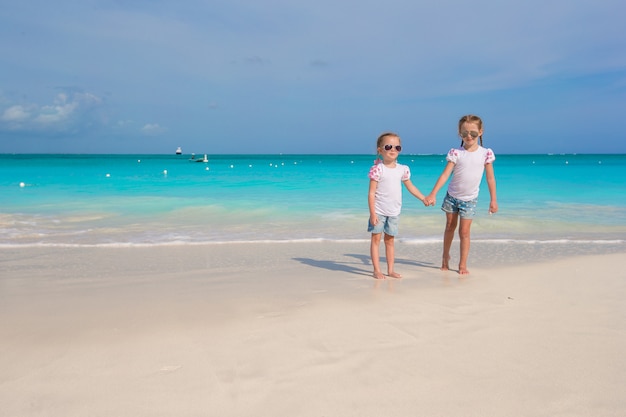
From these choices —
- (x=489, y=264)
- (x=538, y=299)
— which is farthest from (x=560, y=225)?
(x=538, y=299)

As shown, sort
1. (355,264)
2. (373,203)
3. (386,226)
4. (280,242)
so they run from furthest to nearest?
(280,242) → (355,264) → (386,226) → (373,203)

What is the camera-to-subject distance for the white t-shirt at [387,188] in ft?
18.7

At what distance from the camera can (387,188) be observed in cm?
573

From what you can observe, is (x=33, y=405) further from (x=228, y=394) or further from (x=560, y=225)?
(x=560, y=225)

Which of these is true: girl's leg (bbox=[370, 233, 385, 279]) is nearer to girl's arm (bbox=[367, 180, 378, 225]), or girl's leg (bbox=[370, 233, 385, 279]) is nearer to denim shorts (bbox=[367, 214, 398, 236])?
denim shorts (bbox=[367, 214, 398, 236])

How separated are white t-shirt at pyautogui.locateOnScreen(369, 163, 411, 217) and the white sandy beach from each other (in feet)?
2.75

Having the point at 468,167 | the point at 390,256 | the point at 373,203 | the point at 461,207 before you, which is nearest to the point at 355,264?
the point at 390,256

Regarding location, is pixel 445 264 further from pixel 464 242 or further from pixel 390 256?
pixel 390 256

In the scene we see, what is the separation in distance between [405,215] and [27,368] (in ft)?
32.6

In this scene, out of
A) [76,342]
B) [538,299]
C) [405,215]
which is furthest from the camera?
[405,215]

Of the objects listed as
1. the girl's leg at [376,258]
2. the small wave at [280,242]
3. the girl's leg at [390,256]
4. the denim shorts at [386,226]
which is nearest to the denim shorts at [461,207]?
the denim shorts at [386,226]

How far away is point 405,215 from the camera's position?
40.0 feet

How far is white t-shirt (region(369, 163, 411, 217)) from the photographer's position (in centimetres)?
570

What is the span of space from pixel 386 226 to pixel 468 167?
122 cm
